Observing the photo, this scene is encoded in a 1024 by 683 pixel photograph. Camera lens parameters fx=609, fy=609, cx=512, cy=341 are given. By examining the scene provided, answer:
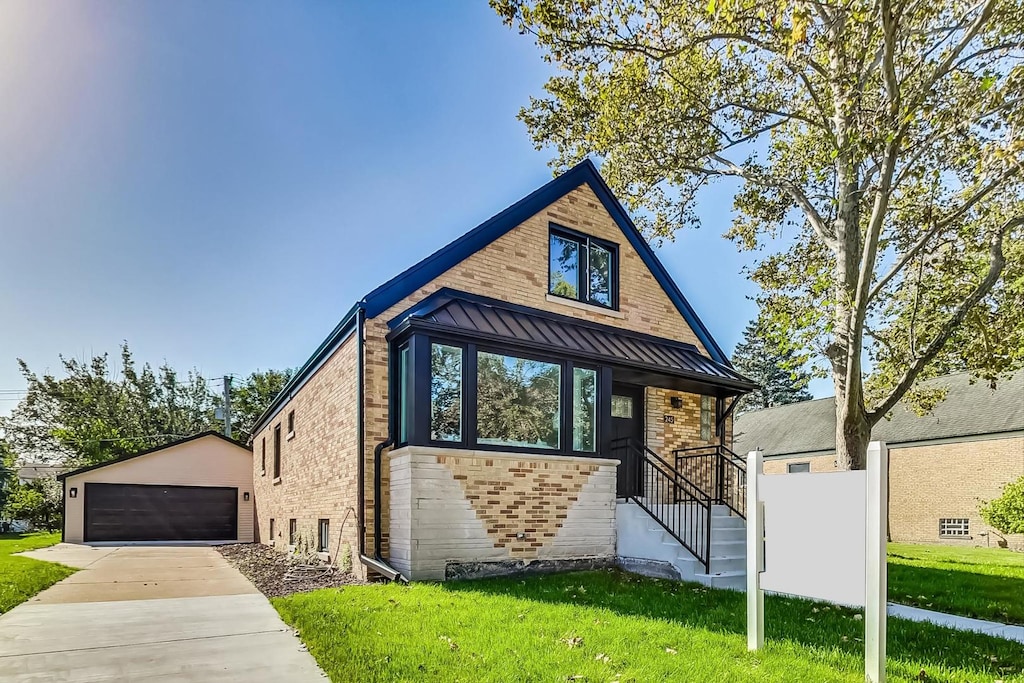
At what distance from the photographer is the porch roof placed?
8.30 meters

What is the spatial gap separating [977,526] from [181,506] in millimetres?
25075

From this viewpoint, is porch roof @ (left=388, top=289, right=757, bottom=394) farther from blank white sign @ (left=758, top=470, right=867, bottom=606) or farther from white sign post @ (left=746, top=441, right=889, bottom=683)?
blank white sign @ (left=758, top=470, right=867, bottom=606)

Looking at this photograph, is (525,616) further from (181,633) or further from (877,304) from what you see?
Answer: (877,304)

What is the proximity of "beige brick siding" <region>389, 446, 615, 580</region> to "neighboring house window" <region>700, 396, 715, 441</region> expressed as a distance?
3.29 metres

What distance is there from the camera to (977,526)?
18922 mm

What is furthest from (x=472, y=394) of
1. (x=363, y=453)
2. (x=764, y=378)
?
(x=764, y=378)

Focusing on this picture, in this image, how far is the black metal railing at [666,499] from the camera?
27.1 feet

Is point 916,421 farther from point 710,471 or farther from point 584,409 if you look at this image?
point 584,409

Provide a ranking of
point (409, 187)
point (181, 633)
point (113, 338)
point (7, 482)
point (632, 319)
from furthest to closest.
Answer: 1. point (113, 338)
2. point (7, 482)
3. point (409, 187)
4. point (632, 319)
5. point (181, 633)

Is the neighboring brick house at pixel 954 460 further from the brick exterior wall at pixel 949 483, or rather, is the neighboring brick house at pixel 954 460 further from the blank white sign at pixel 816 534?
the blank white sign at pixel 816 534

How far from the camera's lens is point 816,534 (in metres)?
4.27

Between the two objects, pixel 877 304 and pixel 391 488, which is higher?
pixel 877 304

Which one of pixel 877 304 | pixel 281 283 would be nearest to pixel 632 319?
pixel 877 304

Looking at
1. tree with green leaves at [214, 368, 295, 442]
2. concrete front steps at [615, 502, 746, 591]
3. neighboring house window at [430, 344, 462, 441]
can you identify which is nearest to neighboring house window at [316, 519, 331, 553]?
neighboring house window at [430, 344, 462, 441]
